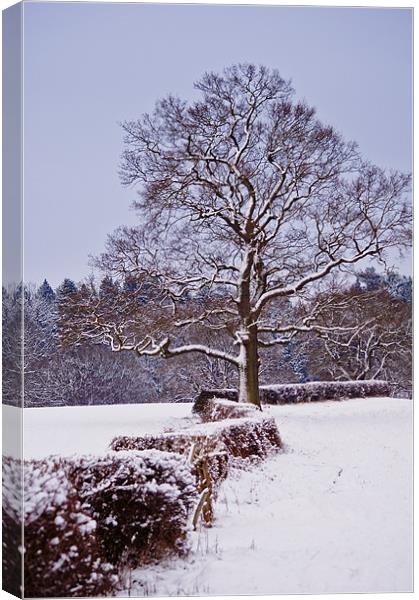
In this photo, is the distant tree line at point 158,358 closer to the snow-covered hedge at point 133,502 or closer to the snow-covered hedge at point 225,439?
the snow-covered hedge at point 225,439

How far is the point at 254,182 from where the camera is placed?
32.7ft

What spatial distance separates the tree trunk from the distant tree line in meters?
0.07

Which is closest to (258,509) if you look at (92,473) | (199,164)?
(92,473)

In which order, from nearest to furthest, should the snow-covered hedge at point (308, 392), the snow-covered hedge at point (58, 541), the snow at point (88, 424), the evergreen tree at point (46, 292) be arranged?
1. the snow-covered hedge at point (58, 541)
2. the snow at point (88, 424)
3. the evergreen tree at point (46, 292)
4. the snow-covered hedge at point (308, 392)

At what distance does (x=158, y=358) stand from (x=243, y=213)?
1484mm

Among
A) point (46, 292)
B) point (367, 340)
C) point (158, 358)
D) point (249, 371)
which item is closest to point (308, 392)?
point (249, 371)

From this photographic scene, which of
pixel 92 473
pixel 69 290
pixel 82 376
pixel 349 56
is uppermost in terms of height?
pixel 349 56

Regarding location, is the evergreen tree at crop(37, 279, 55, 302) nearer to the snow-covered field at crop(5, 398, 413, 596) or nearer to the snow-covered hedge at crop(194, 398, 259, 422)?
the snow-covered field at crop(5, 398, 413, 596)

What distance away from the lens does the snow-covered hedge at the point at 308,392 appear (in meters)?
9.83

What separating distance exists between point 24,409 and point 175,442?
4.23ft

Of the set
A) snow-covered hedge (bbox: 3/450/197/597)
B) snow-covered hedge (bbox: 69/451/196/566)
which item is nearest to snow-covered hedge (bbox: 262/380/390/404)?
snow-covered hedge (bbox: 3/450/197/597)

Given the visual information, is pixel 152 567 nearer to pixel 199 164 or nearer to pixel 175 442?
pixel 175 442

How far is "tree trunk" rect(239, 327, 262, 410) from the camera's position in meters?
9.93

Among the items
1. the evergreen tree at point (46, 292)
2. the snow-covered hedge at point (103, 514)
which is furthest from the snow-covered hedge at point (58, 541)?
the evergreen tree at point (46, 292)
